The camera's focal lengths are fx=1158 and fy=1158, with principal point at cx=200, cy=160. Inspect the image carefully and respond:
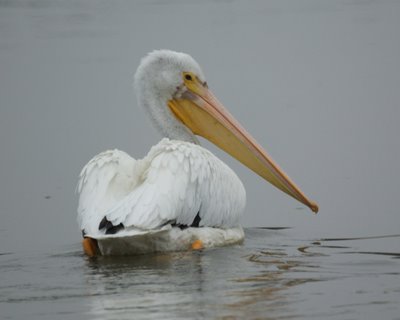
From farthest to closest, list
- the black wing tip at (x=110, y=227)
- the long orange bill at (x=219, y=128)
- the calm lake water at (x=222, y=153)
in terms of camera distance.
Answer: the long orange bill at (x=219, y=128)
the black wing tip at (x=110, y=227)
the calm lake water at (x=222, y=153)

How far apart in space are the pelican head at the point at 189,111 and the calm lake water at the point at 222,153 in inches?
19.7

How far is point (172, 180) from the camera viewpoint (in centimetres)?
698

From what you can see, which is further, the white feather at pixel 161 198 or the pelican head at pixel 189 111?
the pelican head at pixel 189 111

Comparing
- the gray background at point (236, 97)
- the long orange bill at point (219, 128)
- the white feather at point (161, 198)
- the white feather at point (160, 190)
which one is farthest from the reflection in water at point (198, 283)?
the gray background at point (236, 97)

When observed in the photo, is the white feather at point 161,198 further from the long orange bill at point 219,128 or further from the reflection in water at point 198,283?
the long orange bill at point 219,128

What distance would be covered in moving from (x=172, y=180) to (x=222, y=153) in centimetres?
300

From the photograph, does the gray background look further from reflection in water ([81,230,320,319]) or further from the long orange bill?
reflection in water ([81,230,320,319])

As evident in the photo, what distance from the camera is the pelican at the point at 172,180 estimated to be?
677cm

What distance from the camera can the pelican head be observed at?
8195 mm

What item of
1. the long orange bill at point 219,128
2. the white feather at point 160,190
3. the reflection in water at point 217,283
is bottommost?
the reflection in water at point 217,283

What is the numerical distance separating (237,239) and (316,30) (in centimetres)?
689

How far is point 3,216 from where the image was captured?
8922mm

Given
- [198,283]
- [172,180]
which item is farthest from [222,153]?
[198,283]

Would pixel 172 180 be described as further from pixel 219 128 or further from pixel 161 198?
pixel 219 128
